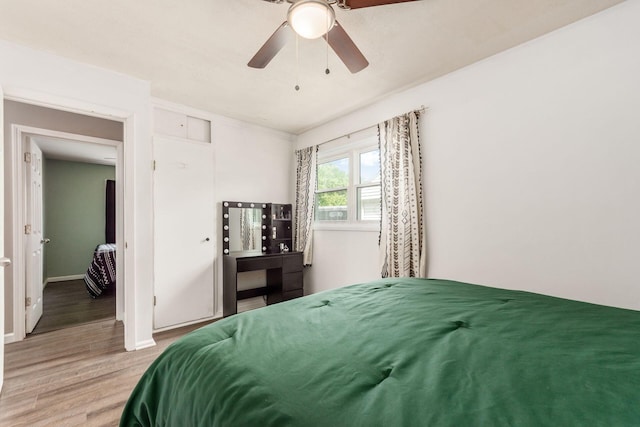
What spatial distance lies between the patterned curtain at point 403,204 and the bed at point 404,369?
1.31m

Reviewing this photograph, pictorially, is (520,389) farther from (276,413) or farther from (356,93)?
(356,93)

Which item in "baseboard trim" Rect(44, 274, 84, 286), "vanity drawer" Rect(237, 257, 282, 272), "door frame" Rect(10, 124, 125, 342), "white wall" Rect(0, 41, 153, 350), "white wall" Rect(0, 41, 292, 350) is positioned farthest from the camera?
"baseboard trim" Rect(44, 274, 84, 286)

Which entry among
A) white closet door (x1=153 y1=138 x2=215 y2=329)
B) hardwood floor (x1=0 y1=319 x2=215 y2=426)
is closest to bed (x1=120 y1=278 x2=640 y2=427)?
hardwood floor (x1=0 y1=319 x2=215 y2=426)

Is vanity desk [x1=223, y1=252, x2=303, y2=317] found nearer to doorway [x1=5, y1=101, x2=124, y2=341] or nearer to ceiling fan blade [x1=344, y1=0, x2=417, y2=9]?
doorway [x1=5, y1=101, x2=124, y2=341]

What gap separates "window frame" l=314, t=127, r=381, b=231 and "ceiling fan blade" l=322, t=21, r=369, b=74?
137 cm

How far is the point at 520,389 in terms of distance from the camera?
67 cm

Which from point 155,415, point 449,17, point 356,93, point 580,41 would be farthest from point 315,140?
point 155,415

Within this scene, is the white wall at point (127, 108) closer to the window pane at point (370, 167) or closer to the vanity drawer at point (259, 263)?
the vanity drawer at point (259, 263)

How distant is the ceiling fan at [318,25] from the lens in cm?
137

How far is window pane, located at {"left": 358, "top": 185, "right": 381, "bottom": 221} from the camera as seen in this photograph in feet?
10.4

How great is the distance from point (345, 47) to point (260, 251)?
8.90 feet

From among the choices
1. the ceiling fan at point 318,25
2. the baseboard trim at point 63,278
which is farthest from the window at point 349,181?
the baseboard trim at point 63,278

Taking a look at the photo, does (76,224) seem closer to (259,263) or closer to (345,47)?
(259,263)

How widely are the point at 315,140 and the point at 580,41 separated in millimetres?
2691
